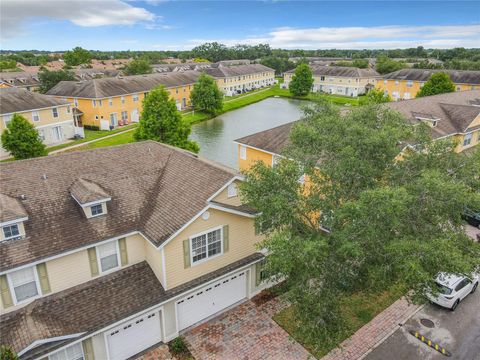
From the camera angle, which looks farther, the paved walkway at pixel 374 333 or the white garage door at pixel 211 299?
the white garage door at pixel 211 299

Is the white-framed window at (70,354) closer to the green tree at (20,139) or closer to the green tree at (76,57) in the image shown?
the green tree at (20,139)

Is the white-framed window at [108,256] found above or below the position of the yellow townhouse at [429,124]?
below

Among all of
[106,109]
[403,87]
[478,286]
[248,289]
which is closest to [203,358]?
[248,289]

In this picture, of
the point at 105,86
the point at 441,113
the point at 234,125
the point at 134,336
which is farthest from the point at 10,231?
the point at 234,125

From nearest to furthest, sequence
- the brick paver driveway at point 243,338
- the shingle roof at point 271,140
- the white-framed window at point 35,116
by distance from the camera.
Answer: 1. the brick paver driveway at point 243,338
2. the shingle roof at point 271,140
3. the white-framed window at point 35,116

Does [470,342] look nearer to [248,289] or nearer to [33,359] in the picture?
[248,289]

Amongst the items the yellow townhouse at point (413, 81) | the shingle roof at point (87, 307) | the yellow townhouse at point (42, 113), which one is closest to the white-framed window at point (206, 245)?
the shingle roof at point (87, 307)
